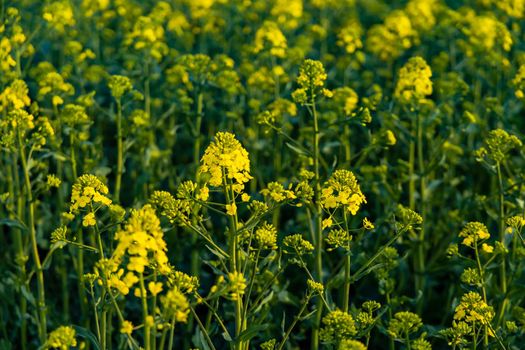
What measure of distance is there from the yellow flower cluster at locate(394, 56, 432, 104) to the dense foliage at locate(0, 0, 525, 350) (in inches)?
0.6

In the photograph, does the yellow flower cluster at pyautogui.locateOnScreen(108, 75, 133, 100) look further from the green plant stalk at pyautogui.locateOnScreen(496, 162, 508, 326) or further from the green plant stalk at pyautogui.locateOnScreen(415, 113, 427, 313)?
the green plant stalk at pyautogui.locateOnScreen(496, 162, 508, 326)

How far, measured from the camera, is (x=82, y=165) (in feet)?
18.6

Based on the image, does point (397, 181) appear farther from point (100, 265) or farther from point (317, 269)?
point (100, 265)

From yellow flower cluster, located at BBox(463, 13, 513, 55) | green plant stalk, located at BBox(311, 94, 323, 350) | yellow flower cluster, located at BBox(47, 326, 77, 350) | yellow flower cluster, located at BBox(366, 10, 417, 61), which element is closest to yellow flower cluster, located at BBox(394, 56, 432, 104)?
green plant stalk, located at BBox(311, 94, 323, 350)

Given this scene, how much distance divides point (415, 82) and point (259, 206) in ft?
7.01

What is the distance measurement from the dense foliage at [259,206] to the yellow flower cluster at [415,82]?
0.05ft

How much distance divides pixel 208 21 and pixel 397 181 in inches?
152

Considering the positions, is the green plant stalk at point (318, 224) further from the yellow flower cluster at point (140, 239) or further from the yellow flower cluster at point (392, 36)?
the yellow flower cluster at point (392, 36)

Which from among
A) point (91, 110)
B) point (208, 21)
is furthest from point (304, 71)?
→ point (208, 21)

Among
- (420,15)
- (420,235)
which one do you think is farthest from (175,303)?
(420,15)

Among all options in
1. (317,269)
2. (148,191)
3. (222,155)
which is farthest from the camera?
(148,191)

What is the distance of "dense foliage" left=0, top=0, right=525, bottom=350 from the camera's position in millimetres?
3877

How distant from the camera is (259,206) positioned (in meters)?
3.90

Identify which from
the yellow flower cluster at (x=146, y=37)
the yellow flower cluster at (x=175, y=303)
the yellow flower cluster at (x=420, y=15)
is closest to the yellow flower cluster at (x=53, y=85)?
the yellow flower cluster at (x=146, y=37)
